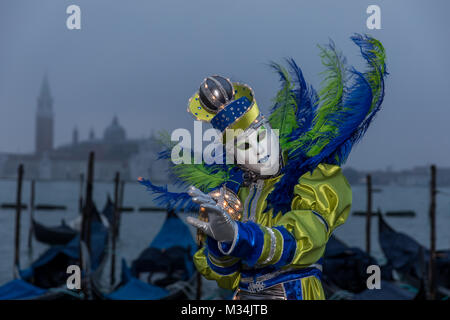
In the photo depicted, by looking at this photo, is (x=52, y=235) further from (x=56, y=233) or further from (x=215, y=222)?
(x=215, y=222)

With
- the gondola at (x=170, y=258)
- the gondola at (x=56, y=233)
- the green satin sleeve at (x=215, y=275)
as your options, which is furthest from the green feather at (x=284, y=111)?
the gondola at (x=56, y=233)

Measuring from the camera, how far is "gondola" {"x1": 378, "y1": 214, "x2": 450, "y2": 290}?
415 inches

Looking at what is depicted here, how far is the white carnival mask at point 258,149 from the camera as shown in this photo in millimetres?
2018

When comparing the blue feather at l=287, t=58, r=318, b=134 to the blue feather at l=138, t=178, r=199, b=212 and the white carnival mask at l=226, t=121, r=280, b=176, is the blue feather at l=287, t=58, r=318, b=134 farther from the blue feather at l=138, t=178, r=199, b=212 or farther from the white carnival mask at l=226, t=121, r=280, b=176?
the blue feather at l=138, t=178, r=199, b=212

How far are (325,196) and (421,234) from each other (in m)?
34.1

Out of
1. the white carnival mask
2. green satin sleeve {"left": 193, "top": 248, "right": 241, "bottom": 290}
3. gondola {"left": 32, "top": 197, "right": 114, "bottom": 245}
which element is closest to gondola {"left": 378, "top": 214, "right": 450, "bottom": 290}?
green satin sleeve {"left": 193, "top": 248, "right": 241, "bottom": 290}

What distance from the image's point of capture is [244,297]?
209cm

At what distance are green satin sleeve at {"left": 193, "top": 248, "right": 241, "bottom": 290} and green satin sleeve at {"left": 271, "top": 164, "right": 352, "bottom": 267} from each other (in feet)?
1.25

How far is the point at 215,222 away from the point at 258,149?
456 mm

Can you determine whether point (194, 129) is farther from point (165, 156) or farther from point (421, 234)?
point (421, 234)

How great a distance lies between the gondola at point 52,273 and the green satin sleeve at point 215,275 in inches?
235

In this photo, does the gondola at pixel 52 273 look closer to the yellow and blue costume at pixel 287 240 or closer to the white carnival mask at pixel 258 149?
the yellow and blue costume at pixel 287 240

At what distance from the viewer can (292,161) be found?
206cm
